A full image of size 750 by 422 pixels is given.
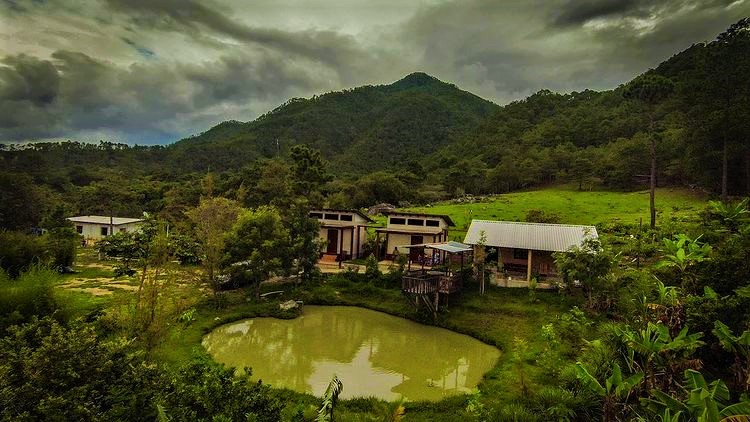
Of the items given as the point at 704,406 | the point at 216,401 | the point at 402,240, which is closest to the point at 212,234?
the point at 402,240

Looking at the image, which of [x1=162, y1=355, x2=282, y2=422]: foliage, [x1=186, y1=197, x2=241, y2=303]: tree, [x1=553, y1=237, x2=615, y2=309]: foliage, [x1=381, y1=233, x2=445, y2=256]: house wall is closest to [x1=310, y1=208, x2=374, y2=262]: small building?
[x1=381, y1=233, x2=445, y2=256]: house wall

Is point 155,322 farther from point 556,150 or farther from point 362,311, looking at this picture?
point 556,150

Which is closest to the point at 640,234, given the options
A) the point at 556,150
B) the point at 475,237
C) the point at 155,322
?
the point at 475,237

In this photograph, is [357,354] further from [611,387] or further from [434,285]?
[611,387]

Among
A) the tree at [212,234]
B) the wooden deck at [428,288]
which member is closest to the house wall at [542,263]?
the wooden deck at [428,288]

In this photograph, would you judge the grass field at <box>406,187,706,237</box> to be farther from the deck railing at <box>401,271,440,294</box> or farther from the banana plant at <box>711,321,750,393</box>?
the banana plant at <box>711,321,750,393</box>

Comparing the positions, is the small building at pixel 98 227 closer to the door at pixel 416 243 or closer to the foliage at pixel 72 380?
the door at pixel 416 243
